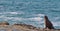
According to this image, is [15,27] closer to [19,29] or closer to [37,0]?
[19,29]

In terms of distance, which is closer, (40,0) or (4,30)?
(4,30)

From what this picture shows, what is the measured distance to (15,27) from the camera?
839 cm

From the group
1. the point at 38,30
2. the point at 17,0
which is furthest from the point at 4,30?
the point at 17,0

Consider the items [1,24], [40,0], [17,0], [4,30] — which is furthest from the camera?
[17,0]

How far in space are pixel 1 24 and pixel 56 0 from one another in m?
21.7

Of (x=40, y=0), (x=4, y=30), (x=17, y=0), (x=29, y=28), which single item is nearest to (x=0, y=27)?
(x=4, y=30)

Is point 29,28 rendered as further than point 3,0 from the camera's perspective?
No

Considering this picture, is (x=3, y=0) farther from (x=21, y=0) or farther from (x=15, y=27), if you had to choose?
(x=15, y=27)

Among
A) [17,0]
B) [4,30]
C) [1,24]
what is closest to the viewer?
[4,30]

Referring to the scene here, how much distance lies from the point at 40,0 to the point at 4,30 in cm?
2197

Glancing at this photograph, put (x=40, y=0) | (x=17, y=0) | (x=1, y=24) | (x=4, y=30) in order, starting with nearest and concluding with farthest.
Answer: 1. (x=4, y=30)
2. (x=1, y=24)
3. (x=40, y=0)
4. (x=17, y=0)

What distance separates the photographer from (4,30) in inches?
324

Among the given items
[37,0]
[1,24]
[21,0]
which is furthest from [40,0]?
[1,24]

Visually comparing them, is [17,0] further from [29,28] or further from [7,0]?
[29,28]
